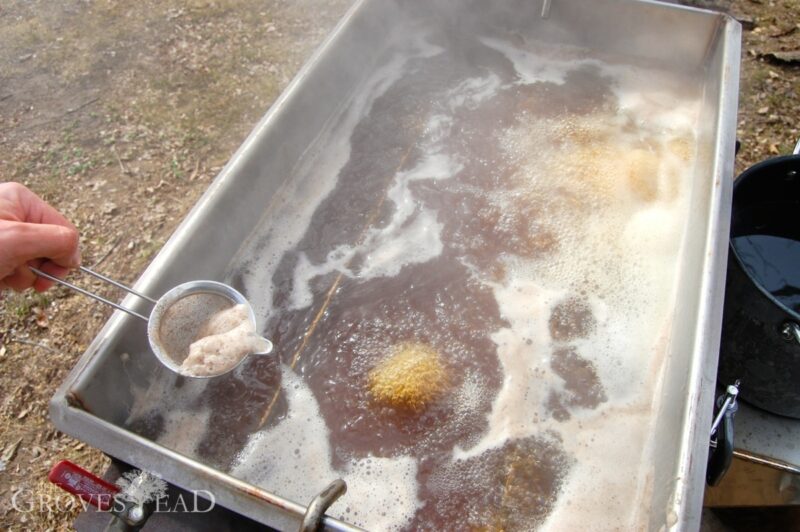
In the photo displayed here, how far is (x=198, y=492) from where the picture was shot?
5.14 ft

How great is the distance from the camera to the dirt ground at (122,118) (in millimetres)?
3131

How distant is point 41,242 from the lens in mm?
1667

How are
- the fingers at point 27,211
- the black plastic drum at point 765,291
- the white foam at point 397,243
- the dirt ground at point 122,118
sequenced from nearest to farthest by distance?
1. the fingers at point 27,211
2. the black plastic drum at point 765,291
3. the white foam at point 397,243
4. the dirt ground at point 122,118

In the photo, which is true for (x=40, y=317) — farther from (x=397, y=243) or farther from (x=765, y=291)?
(x=765, y=291)

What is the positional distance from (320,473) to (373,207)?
126 centimetres

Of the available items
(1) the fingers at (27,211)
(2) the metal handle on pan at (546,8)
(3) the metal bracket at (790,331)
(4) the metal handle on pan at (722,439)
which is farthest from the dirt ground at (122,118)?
(4) the metal handle on pan at (722,439)

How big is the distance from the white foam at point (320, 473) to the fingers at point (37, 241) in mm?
886

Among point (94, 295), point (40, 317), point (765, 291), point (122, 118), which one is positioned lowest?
point (40, 317)

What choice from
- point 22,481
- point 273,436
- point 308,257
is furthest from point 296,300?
point 22,481

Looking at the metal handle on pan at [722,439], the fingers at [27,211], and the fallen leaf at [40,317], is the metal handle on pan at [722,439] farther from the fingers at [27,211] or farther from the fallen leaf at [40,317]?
the fallen leaf at [40,317]

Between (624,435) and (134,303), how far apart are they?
1801 mm

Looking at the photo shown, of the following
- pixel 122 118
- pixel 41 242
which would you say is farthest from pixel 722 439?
pixel 122 118

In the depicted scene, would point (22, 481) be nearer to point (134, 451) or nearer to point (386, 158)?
point (134, 451)

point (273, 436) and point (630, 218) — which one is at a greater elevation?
point (630, 218)
